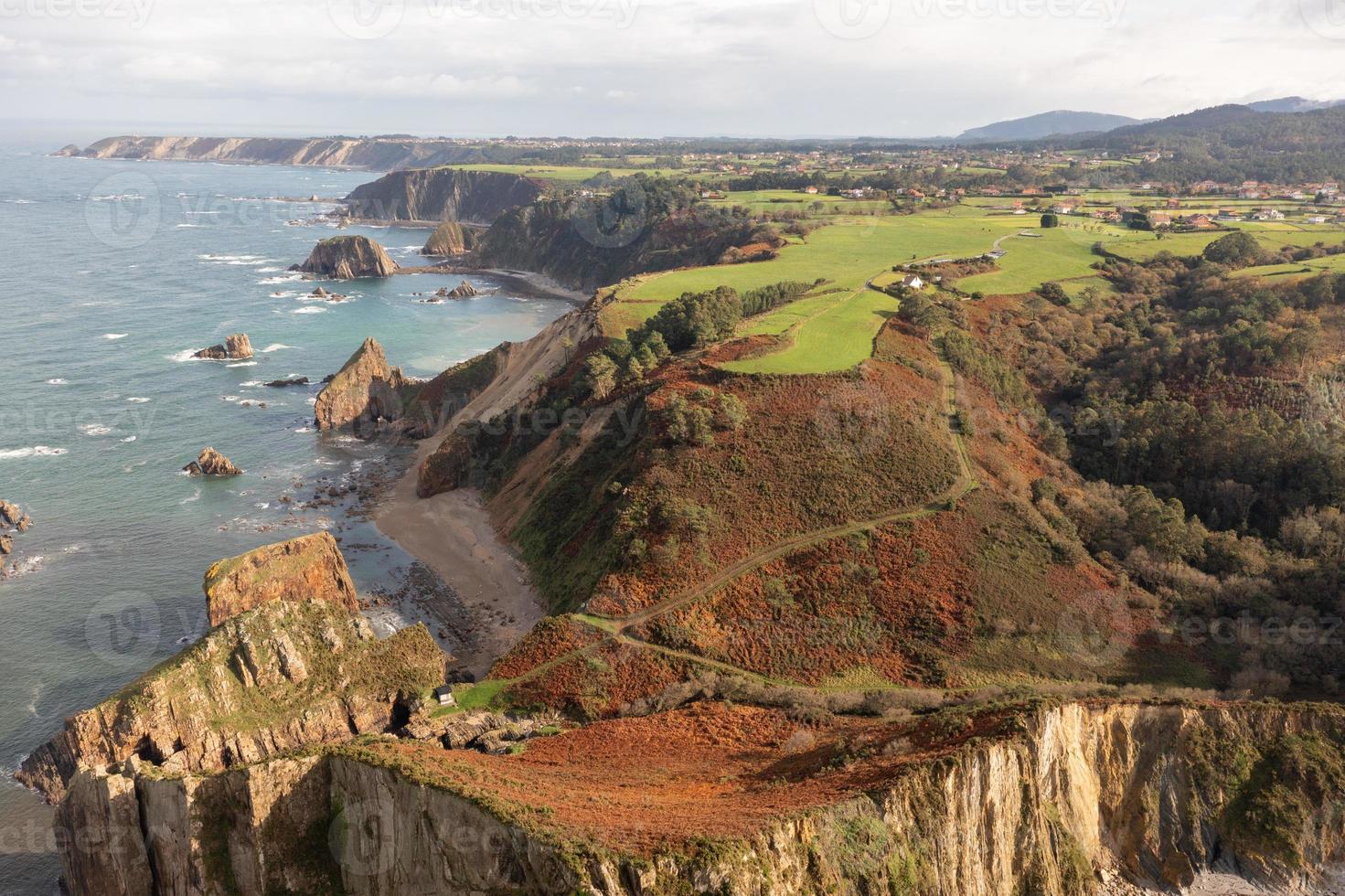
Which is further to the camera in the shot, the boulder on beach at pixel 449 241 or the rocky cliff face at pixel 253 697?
the boulder on beach at pixel 449 241

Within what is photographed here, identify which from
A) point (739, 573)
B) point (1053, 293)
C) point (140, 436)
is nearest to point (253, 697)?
point (739, 573)

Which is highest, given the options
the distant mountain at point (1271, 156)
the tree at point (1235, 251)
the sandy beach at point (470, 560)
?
the distant mountain at point (1271, 156)

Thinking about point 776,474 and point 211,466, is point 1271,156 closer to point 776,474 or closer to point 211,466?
point 776,474

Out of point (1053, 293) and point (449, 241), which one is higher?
point (449, 241)

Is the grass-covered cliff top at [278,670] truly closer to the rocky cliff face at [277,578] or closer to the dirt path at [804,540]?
the rocky cliff face at [277,578]

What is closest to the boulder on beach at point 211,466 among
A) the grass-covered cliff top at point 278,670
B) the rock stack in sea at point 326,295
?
the grass-covered cliff top at point 278,670

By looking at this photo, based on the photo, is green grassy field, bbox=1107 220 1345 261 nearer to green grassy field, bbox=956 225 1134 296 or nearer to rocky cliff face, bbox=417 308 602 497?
green grassy field, bbox=956 225 1134 296
